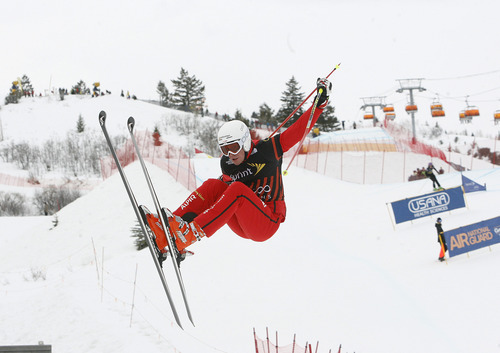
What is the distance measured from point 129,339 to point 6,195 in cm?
2757

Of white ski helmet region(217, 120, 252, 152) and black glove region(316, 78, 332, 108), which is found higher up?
black glove region(316, 78, 332, 108)

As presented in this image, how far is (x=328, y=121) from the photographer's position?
53.0m

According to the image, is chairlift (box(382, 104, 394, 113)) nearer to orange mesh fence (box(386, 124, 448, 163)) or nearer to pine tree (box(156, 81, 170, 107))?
orange mesh fence (box(386, 124, 448, 163))

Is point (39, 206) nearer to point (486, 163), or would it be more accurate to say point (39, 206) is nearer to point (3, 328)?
point (3, 328)

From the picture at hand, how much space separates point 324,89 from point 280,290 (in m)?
8.36

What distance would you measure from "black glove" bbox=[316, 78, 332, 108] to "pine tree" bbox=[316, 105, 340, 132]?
47.7 m

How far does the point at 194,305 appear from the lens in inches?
435

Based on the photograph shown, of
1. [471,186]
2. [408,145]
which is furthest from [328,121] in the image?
[471,186]

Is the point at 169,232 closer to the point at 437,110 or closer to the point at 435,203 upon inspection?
the point at 435,203

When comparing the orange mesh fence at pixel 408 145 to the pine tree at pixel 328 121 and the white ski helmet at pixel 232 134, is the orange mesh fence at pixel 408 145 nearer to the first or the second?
the pine tree at pixel 328 121

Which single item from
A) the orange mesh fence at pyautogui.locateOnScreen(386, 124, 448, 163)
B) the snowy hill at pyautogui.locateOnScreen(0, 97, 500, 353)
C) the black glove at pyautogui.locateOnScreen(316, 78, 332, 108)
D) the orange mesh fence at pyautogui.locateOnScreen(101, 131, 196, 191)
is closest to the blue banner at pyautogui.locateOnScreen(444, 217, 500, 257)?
the snowy hill at pyautogui.locateOnScreen(0, 97, 500, 353)

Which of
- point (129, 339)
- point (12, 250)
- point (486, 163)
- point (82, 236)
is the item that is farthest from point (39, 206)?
point (486, 163)

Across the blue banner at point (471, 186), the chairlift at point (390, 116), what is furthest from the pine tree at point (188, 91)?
the blue banner at point (471, 186)

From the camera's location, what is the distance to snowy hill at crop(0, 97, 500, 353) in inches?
355
